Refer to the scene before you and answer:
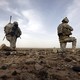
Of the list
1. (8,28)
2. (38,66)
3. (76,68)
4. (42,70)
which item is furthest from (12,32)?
(76,68)

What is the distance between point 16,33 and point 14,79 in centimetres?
985

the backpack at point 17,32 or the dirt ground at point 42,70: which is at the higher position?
the backpack at point 17,32

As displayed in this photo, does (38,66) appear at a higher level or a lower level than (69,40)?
lower

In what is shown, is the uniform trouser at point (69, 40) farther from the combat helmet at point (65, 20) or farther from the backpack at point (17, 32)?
the backpack at point (17, 32)

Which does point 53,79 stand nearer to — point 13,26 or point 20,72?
point 20,72

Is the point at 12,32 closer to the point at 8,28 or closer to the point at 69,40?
the point at 8,28

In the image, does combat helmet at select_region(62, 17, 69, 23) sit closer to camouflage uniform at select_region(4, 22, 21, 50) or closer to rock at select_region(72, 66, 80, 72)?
camouflage uniform at select_region(4, 22, 21, 50)

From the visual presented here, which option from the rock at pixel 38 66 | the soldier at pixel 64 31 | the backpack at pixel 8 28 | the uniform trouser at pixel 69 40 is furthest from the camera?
the backpack at pixel 8 28

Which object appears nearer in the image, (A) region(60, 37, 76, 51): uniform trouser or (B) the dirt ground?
(B) the dirt ground

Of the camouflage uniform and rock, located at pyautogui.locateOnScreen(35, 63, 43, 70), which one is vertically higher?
the camouflage uniform

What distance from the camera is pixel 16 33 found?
16.8 m

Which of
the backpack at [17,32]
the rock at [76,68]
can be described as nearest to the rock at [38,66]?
the rock at [76,68]

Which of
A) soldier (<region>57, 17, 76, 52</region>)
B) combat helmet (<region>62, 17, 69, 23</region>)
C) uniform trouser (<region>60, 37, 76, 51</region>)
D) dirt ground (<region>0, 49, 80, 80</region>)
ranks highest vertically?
combat helmet (<region>62, 17, 69, 23</region>)

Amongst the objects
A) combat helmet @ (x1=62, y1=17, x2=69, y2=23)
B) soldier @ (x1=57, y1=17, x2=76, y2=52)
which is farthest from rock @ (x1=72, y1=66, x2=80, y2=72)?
combat helmet @ (x1=62, y1=17, x2=69, y2=23)
